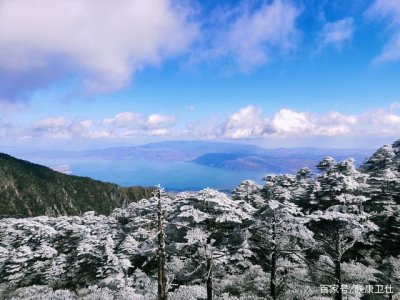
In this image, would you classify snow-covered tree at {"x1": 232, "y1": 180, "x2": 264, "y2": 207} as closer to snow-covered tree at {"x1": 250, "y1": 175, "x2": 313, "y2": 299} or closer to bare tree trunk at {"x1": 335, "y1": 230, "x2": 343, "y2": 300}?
snow-covered tree at {"x1": 250, "y1": 175, "x2": 313, "y2": 299}

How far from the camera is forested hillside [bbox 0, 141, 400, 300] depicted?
22891 mm

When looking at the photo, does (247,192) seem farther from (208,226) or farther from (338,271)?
(208,226)

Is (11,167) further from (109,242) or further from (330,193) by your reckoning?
(330,193)

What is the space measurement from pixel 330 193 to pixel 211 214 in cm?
1551

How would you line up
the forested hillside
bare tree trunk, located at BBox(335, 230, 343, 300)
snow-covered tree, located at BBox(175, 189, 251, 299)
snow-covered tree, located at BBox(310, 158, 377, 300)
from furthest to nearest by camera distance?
snow-covered tree, located at BBox(310, 158, 377, 300) → bare tree trunk, located at BBox(335, 230, 343, 300) → the forested hillside → snow-covered tree, located at BBox(175, 189, 251, 299)

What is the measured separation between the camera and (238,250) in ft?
77.0

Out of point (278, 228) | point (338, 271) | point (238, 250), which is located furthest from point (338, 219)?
point (238, 250)

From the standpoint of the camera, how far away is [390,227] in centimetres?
3278

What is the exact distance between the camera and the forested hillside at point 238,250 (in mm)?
22891

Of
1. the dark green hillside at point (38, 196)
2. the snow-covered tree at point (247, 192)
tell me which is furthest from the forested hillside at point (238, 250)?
the dark green hillside at point (38, 196)

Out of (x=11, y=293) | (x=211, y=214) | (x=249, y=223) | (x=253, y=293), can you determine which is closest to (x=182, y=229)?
(x=211, y=214)

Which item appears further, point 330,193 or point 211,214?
point 330,193

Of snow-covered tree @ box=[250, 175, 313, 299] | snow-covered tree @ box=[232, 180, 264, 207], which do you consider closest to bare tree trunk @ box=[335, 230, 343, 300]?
snow-covered tree @ box=[250, 175, 313, 299]

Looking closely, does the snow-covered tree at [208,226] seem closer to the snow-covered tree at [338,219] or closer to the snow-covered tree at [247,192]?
the snow-covered tree at [338,219]
